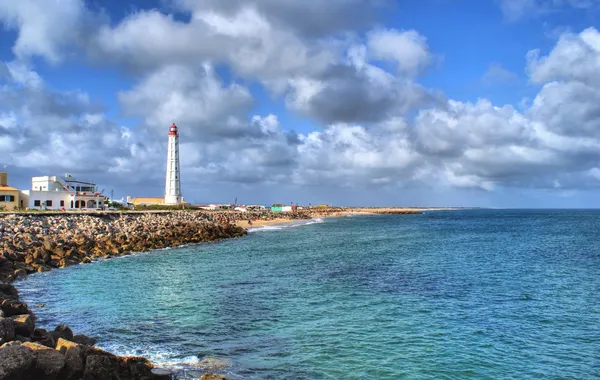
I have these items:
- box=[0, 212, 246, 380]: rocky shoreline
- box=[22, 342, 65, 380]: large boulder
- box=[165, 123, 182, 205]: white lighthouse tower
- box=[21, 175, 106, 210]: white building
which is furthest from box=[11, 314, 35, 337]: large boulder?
box=[165, 123, 182, 205]: white lighthouse tower

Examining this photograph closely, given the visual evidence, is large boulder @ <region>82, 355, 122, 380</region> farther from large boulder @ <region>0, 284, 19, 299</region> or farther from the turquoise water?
large boulder @ <region>0, 284, 19, 299</region>

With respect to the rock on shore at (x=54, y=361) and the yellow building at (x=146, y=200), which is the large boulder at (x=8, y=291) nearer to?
the rock on shore at (x=54, y=361)

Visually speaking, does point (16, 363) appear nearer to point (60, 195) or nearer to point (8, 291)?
point (8, 291)

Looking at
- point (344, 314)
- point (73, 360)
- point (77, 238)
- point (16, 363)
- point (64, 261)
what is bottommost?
point (344, 314)

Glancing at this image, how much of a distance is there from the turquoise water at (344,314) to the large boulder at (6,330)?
334cm

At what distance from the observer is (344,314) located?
17.7 meters

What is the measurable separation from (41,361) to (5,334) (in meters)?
2.15

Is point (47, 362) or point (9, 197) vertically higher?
point (9, 197)

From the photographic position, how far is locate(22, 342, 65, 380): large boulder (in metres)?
9.28

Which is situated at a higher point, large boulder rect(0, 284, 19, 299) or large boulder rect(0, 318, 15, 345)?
large boulder rect(0, 318, 15, 345)

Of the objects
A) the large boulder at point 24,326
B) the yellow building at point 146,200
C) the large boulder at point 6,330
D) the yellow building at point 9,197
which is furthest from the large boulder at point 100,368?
the yellow building at point 146,200

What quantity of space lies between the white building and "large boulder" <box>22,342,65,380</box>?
6469 centimetres

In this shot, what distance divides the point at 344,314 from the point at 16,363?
11457 mm

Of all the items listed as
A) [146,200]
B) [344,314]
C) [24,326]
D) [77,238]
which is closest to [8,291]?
[24,326]
